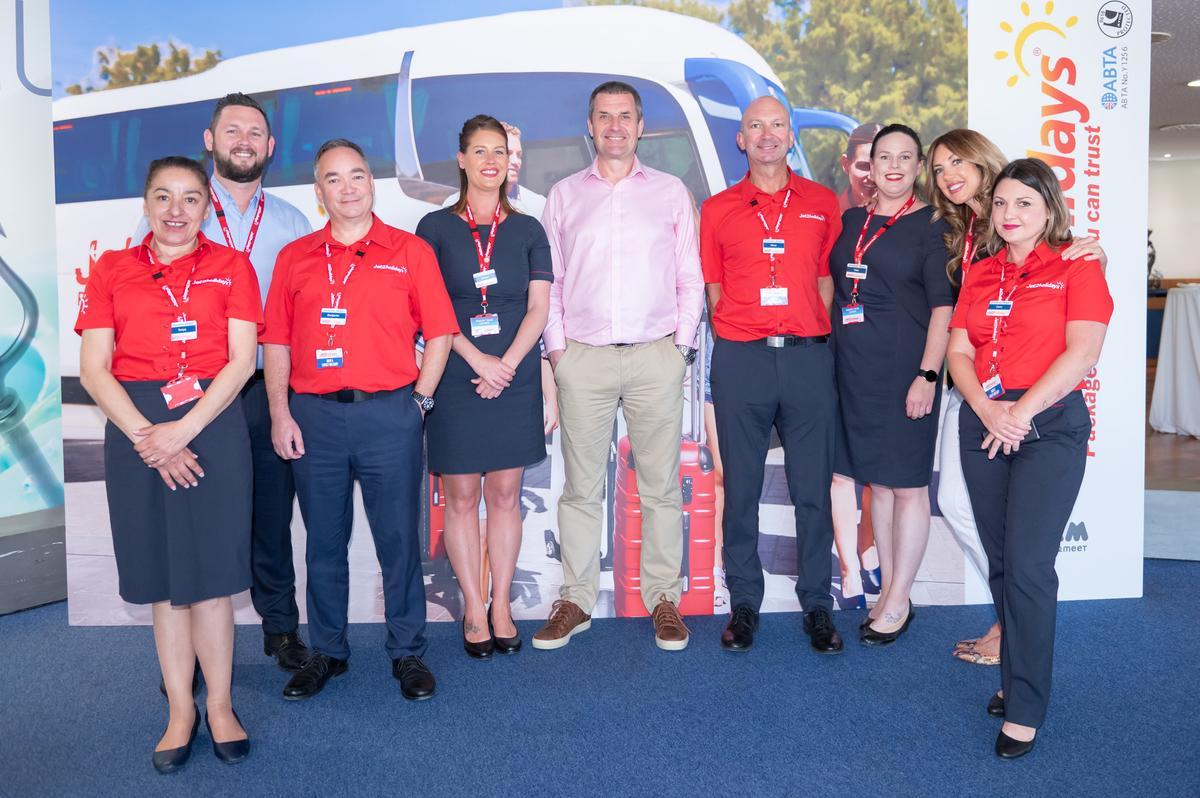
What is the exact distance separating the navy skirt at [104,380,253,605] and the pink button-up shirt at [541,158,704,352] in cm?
133

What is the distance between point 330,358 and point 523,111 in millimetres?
1570

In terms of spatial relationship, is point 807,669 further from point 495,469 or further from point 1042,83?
point 1042,83

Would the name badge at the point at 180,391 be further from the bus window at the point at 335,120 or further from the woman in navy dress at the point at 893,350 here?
the woman in navy dress at the point at 893,350

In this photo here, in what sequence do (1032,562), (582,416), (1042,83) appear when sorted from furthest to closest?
(1042,83) → (582,416) → (1032,562)

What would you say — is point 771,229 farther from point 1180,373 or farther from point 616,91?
point 1180,373

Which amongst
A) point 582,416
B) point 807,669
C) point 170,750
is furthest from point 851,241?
point 170,750

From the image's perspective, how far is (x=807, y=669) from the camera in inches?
122

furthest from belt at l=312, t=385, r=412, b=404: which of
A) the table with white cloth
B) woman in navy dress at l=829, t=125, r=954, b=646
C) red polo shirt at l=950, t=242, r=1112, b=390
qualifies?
the table with white cloth

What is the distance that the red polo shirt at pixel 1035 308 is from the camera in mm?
2361

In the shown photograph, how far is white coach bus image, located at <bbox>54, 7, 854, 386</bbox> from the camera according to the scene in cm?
374

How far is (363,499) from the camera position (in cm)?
293

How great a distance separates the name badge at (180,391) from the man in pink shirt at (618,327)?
1.32 meters

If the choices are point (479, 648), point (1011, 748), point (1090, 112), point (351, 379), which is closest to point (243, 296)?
point (351, 379)

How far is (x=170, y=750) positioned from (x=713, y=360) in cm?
219
